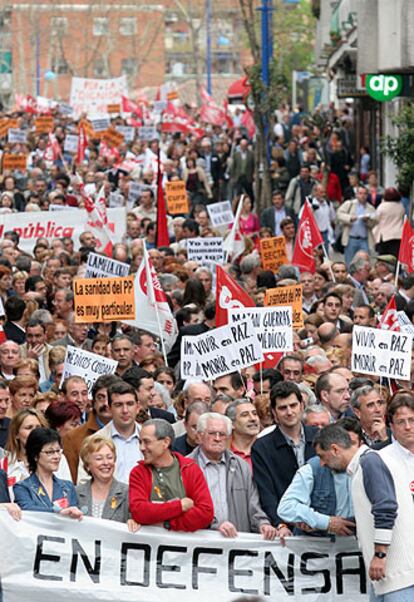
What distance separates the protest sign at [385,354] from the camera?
41.5 ft

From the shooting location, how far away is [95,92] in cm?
5256

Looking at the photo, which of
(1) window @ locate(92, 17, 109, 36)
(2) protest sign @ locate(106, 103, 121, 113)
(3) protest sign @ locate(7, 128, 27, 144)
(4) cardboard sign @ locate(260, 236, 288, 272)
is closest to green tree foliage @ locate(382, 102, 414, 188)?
(4) cardboard sign @ locate(260, 236, 288, 272)

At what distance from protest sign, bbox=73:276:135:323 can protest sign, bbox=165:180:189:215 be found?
1057 cm

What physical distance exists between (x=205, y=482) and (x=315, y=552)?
2.20 ft

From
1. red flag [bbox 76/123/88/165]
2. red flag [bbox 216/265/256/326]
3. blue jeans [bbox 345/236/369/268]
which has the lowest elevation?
blue jeans [bbox 345/236/369/268]

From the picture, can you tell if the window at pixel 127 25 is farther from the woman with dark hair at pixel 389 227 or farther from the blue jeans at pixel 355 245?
the woman with dark hair at pixel 389 227

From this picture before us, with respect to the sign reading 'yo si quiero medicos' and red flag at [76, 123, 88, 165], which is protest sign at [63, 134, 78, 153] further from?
the sign reading 'yo si quiero medicos'

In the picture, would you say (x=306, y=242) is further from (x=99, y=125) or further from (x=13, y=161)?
(x=99, y=125)

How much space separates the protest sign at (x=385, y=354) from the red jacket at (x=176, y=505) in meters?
3.17

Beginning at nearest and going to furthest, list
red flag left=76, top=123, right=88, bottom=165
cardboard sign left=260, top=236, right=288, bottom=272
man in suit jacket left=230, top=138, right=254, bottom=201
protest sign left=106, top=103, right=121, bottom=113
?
cardboard sign left=260, top=236, right=288, bottom=272 → man in suit jacket left=230, top=138, right=254, bottom=201 → red flag left=76, top=123, right=88, bottom=165 → protest sign left=106, top=103, right=121, bottom=113

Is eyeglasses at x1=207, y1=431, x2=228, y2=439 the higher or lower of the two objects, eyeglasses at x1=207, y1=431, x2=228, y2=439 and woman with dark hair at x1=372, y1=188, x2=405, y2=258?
the higher

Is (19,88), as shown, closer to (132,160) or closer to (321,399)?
Answer: (132,160)

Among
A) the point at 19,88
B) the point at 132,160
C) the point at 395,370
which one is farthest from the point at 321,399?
→ the point at 19,88

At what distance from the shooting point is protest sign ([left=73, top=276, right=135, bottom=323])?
15492 millimetres
